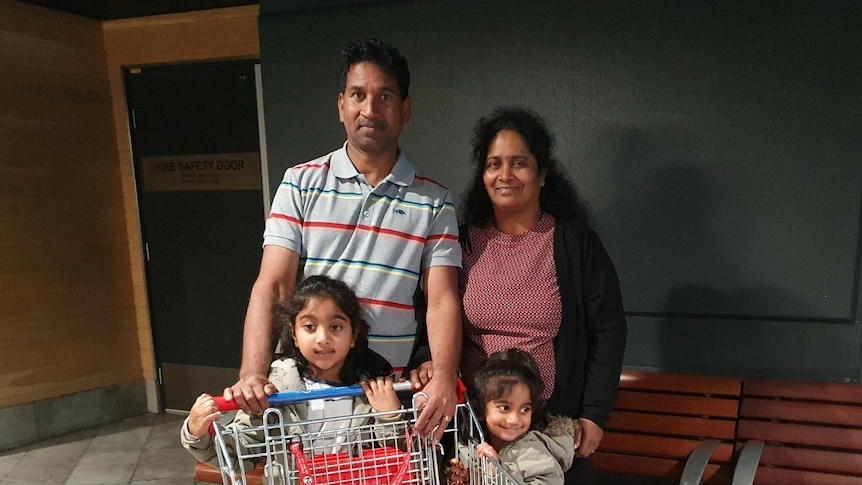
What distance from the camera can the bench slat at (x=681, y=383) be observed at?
88.0 inches

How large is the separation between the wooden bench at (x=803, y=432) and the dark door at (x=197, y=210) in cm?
294

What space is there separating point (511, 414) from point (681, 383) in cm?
120

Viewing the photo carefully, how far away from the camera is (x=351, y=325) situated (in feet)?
4.65

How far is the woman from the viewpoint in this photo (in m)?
1.60

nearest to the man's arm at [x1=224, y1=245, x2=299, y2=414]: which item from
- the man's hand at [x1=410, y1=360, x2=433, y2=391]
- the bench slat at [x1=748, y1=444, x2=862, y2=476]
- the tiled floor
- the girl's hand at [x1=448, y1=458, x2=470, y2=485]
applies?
the man's hand at [x1=410, y1=360, x2=433, y2=391]

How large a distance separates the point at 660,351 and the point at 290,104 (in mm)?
2180

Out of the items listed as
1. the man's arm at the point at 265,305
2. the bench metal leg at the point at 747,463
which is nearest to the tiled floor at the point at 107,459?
the man's arm at the point at 265,305

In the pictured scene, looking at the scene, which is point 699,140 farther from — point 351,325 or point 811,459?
point 351,325

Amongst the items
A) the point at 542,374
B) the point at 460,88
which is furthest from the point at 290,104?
the point at 542,374

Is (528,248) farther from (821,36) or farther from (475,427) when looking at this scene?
(821,36)

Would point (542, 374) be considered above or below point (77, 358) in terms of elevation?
above

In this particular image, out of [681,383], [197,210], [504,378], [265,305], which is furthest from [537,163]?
[197,210]

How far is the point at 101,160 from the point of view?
12.1 feet

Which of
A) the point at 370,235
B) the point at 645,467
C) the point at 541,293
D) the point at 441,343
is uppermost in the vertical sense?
the point at 370,235
